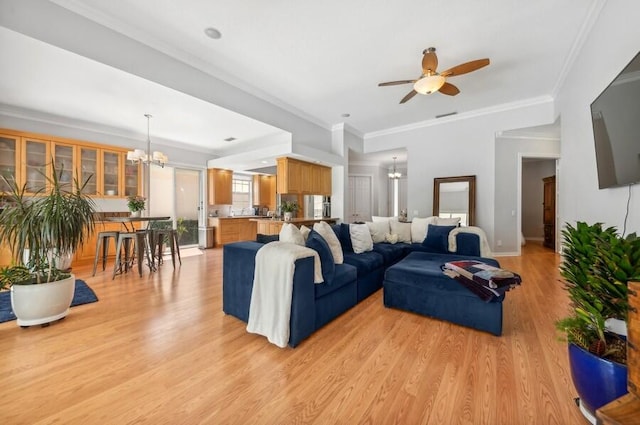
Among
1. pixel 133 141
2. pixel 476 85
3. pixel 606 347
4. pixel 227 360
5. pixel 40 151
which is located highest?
pixel 476 85

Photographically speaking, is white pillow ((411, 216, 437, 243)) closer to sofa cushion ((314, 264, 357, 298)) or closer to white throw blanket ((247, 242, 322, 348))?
sofa cushion ((314, 264, 357, 298))

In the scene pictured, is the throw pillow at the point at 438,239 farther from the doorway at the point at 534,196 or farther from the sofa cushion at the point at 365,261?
the doorway at the point at 534,196

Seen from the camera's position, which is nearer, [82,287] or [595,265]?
[595,265]

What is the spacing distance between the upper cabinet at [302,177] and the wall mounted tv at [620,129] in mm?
4267

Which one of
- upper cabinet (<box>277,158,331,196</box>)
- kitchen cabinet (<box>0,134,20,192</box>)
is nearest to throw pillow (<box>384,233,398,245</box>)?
upper cabinet (<box>277,158,331,196</box>)

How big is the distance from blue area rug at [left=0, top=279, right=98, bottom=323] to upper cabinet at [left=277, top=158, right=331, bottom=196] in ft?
10.9

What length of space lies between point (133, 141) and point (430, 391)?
655cm

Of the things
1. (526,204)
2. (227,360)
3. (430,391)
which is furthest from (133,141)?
(526,204)

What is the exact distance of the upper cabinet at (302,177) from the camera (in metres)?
5.12

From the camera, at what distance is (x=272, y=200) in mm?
8641

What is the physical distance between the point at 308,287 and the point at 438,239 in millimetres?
2734

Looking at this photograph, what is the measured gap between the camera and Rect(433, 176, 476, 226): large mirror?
522 cm

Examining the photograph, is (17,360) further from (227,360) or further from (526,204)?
(526,204)

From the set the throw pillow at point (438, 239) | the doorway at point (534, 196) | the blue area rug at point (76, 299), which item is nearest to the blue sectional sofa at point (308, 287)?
the throw pillow at point (438, 239)
